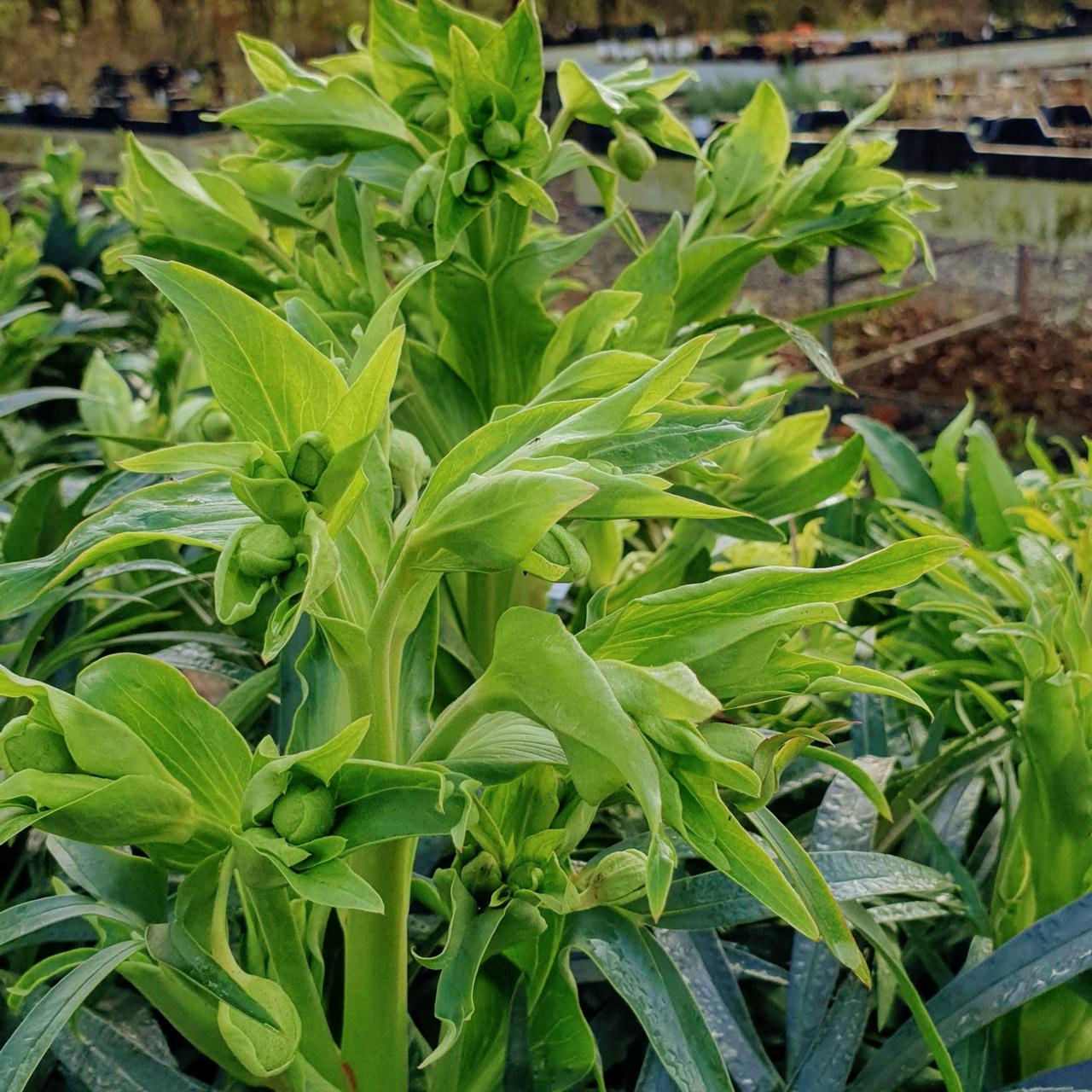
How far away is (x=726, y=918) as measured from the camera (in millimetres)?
492

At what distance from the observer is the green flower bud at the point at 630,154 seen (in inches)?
25.6

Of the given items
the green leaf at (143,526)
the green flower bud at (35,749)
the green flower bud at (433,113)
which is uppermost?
the green flower bud at (433,113)

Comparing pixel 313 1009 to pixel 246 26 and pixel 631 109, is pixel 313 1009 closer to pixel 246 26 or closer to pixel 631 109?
pixel 631 109

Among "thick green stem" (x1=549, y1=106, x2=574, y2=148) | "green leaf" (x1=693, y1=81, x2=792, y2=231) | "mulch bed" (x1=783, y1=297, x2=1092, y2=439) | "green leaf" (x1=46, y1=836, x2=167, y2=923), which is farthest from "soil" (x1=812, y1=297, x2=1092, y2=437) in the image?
"green leaf" (x1=46, y1=836, x2=167, y2=923)

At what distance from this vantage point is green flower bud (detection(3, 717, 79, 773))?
0.36 m

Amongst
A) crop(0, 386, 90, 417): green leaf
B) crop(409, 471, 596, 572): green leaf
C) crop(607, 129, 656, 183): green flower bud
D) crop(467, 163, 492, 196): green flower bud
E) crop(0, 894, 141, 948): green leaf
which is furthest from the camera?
crop(0, 386, 90, 417): green leaf

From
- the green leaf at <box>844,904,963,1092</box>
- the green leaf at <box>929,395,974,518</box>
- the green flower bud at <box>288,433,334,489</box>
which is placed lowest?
the green leaf at <box>844,904,963,1092</box>

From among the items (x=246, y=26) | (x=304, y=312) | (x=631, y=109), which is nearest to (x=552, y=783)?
(x=304, y=312)

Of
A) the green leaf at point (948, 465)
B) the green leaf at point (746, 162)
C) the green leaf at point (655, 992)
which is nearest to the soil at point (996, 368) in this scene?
the green leaf at point (948, 465)

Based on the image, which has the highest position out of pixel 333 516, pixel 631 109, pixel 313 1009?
pixel 631 109

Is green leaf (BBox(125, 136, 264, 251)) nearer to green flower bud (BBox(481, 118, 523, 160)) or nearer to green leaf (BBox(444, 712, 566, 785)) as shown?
green flower bud (BBox(481, 118, 523, 160))

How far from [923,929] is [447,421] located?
377mm

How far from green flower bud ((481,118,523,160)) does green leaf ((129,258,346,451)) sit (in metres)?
0.21

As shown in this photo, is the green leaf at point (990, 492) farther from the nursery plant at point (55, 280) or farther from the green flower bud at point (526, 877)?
the nursery plant at point (55, 280)
